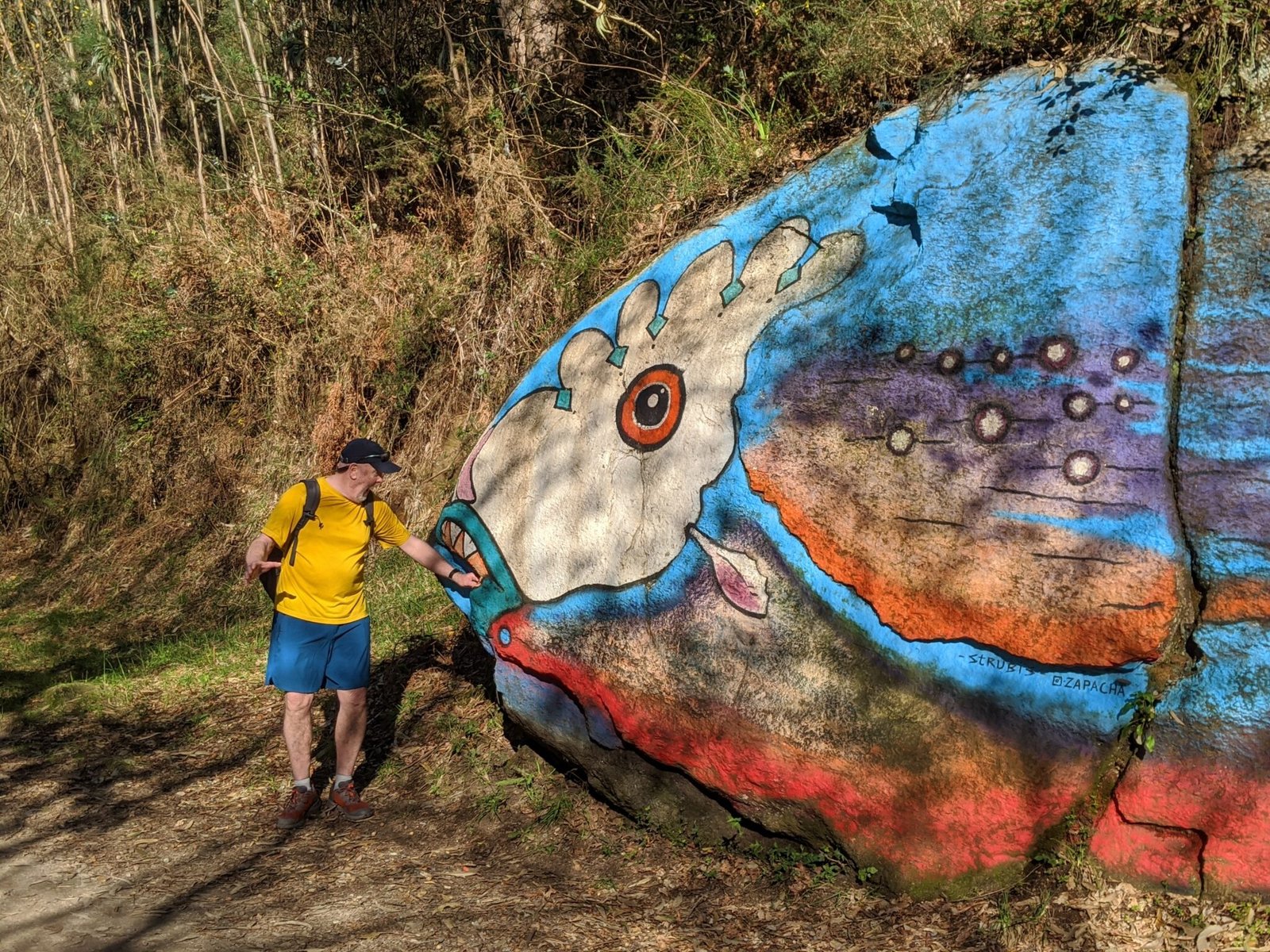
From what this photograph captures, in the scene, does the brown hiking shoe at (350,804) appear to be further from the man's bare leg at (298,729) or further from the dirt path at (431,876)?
the man's bare leg at (298,729)

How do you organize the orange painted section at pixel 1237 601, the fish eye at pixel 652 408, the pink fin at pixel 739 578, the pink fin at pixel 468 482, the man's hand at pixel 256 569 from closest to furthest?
1. the orange painted section at pixel 1237 601
2. the pink fin at pixel 739 578
3. the fish eye at pixel 652 408
4. the man's hand at pixel 256 569
5. the pink fin at pixel 468 482

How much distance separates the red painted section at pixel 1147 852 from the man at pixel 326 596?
2698mm

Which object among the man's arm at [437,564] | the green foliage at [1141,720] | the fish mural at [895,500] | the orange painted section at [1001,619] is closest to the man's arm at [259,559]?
the man's arm at [437,564]

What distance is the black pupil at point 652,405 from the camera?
175 inches

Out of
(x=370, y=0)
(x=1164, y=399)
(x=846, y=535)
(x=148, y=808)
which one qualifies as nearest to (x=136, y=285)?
(x=370, y=0)

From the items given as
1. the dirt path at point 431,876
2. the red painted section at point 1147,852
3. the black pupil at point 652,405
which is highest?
the black pupil at point 652,405

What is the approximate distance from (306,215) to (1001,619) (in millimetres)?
8332

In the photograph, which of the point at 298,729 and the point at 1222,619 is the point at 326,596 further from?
the point at 1222,619

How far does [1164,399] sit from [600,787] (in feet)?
8.68

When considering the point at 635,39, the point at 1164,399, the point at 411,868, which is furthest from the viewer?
the point at 635,39

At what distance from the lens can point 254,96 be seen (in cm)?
996

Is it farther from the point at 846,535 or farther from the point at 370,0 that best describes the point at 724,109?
the point at 370,0

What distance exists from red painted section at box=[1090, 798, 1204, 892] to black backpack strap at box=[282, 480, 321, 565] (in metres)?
3.23

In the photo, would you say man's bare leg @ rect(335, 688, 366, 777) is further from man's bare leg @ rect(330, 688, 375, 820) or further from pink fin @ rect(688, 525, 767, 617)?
pink fin @ rect(688, 525, 767, 617)
